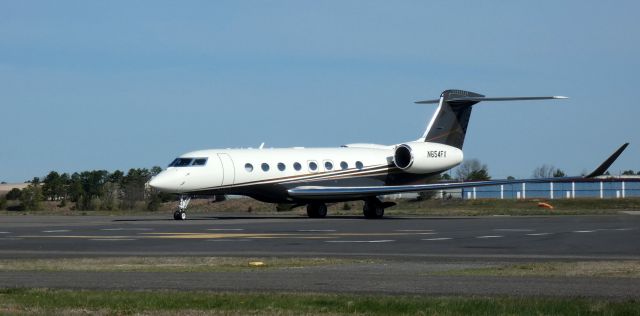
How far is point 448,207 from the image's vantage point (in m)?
66.8

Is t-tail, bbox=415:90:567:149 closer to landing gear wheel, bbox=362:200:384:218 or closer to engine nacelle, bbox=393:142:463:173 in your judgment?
engine nacelle, bbox=393:142:463:173

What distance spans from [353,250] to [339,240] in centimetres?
446

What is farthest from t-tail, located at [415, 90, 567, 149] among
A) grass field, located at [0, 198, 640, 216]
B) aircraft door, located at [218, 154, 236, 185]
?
aircraft door, located at [218, 154, 236, 185]

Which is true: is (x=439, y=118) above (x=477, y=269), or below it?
above

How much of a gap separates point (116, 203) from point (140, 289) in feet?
181

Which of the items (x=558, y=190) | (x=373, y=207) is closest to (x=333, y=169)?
(x=373, y=207)

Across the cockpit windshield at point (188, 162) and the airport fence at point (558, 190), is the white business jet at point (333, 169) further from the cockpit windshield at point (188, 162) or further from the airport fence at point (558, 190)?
the airport fence at point (558, 190)

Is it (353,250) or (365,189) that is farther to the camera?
(365,189)

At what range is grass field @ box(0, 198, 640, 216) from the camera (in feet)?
194

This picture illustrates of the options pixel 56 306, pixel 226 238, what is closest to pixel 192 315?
pixel 56 306

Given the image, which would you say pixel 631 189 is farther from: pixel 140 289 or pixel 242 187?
pixel 140 289

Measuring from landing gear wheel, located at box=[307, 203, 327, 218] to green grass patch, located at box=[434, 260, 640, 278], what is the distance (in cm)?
3129

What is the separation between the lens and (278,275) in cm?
1847

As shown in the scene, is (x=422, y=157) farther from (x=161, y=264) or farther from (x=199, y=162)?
(x=161, y=264)
